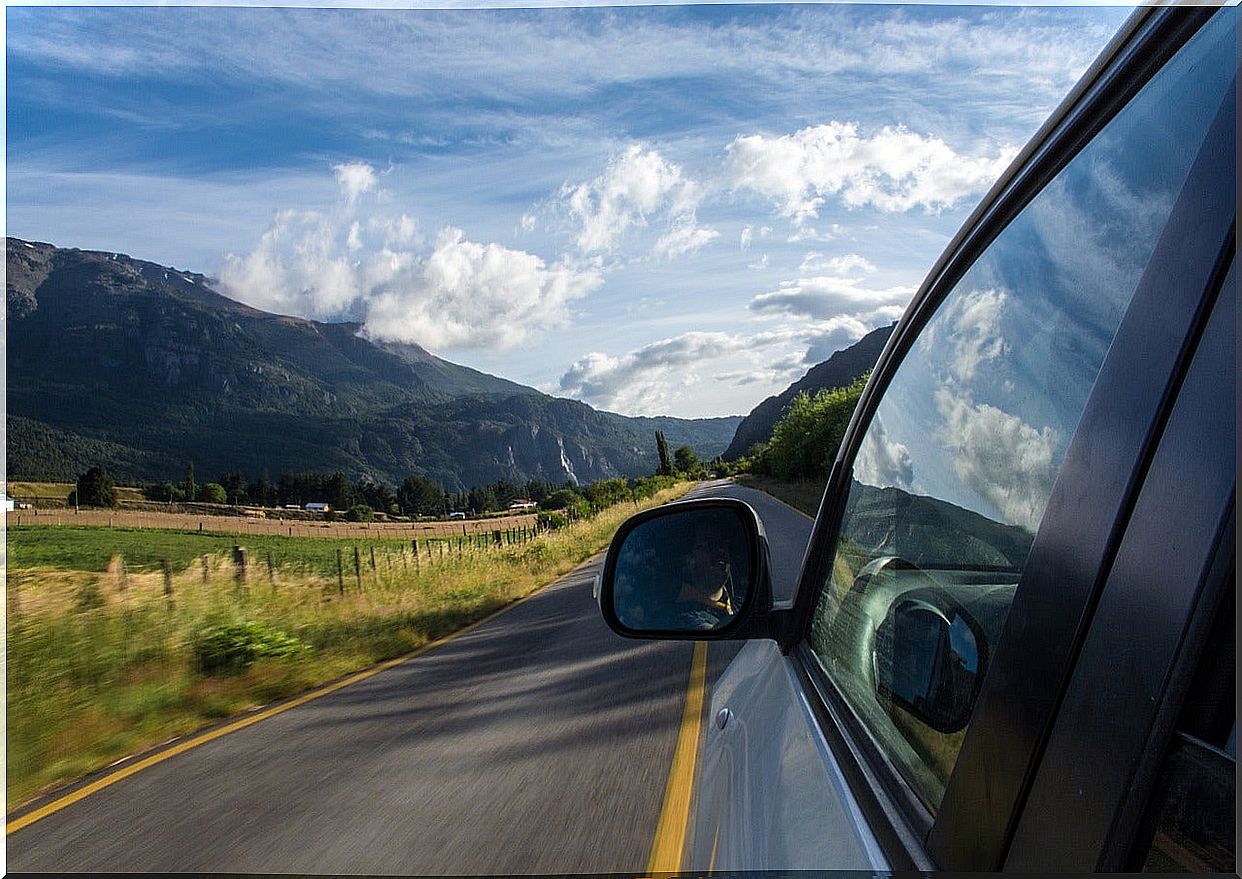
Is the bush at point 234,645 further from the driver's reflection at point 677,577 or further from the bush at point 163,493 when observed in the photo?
the bush at point 163,493

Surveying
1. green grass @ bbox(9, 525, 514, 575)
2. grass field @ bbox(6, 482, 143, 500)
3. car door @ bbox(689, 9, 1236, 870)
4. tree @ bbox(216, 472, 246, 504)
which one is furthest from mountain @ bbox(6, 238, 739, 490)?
car door @ bbox(689, 9, 1236, 870)

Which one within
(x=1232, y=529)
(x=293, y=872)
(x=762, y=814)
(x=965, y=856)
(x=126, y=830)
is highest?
(x=1232, y=529)

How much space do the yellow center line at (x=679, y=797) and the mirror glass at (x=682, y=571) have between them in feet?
2.61

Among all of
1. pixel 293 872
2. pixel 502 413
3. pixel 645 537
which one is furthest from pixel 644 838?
pixel 502 413

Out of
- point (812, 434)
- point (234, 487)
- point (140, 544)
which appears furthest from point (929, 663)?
point (234, 487)

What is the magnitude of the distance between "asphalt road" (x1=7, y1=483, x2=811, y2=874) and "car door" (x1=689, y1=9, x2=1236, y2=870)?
2.67 metres

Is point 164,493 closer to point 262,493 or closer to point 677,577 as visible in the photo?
point 262,493

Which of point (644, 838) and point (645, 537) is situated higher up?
point (645, 537)

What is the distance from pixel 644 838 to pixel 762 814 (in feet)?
9.35

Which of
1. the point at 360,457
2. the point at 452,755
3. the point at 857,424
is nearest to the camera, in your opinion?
the point at 857,424

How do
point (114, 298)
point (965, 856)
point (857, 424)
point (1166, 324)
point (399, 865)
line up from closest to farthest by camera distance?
1. point (1166, 324)
2. point (965, 856)
3. point (857, 424)
4. point (399, 865)
5. point (114, 298)

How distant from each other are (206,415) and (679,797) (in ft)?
518

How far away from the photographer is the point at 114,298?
18662 cm

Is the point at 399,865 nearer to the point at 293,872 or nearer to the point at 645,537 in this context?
the point at 293,872
